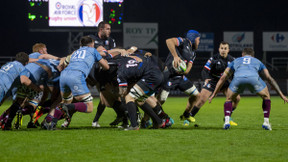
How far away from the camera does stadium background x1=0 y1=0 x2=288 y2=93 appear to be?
31.9 meters

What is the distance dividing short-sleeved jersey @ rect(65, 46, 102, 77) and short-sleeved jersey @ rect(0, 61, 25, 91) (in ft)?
3.63

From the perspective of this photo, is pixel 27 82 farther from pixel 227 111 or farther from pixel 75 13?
pixel 75 13

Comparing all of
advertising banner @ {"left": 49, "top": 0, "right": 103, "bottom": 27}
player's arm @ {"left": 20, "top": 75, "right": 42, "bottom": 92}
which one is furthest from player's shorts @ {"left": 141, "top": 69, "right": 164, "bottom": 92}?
advertising banner @ {"left": 49, "top": 0, "right": 103, "bottom": 27}

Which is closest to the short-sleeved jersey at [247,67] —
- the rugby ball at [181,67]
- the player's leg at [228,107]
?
the player's leg at [228,107]

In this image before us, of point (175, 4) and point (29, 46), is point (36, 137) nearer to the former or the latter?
point (29, 46)

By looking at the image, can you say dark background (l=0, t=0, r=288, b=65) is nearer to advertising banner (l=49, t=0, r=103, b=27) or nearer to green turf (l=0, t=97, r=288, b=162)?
advertising banner (l=49, t=0, r=103, b=27)

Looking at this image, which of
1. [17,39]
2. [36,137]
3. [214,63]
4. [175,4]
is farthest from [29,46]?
[36,137]

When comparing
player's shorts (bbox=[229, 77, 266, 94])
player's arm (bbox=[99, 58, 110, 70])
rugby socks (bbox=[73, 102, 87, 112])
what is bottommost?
rugby socks (bbox=[73, 102, 87, 112])

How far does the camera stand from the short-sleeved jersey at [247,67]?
8248 millimetres

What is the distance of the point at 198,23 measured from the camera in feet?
112

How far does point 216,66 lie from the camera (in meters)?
10.7

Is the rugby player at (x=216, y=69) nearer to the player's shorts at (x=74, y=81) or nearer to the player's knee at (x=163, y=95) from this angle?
the player's knee at (x=163, y=95)

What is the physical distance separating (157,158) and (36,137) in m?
2.56

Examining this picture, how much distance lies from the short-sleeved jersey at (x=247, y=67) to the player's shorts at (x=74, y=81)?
8.96 feet
